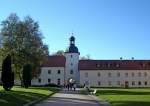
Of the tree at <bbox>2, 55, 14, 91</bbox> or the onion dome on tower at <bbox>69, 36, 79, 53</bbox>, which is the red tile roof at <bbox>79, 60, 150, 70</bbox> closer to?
the onion dome on tower at <bbox>69, 36, 79, 53</bbox>

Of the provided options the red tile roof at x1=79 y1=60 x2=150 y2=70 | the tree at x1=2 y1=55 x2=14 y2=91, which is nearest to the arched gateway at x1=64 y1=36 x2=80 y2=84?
the red tile roof at x1=79 y1=60 x2=150 y2=70

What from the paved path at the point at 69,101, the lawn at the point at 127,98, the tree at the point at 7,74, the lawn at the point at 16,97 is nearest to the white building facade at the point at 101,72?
the lawn at the point at 127,98

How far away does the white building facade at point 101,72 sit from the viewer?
121 metres

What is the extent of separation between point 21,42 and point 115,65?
152 ft

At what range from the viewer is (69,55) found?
121 m

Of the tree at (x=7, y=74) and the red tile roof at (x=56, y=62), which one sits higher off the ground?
the red tile roof at (x=56, y=62)

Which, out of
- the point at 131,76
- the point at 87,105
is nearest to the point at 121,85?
the point at 131,76

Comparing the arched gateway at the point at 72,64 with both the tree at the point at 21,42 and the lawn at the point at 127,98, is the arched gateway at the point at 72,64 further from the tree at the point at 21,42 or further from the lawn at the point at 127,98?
the lawn at the point at 127,98

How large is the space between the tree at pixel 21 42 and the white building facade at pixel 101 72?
36499 millimetres

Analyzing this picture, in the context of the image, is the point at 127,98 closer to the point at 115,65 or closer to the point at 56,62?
the point at 115,65

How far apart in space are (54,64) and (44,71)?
3.57 meters

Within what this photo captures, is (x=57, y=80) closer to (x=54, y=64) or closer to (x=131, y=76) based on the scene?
(x=54, y=64)

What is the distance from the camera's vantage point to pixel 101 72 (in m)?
121

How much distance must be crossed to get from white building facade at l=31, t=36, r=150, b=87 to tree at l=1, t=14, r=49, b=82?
36.5 metres
